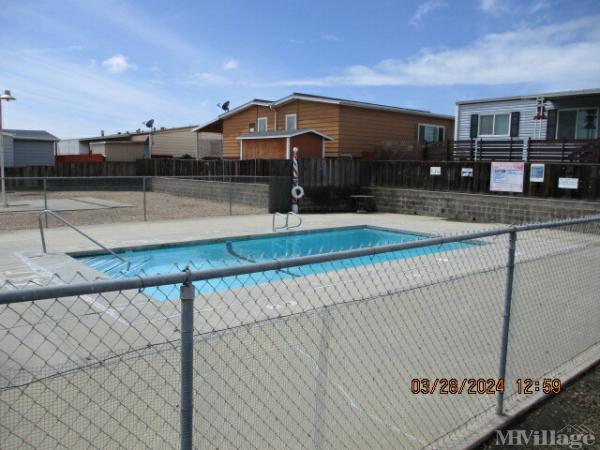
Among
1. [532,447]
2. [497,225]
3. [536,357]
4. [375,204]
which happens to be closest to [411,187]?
[375,204]

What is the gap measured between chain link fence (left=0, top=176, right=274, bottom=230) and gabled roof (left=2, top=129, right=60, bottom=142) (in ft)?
21.3

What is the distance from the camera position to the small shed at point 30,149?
3056 cm

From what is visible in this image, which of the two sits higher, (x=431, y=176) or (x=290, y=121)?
(x=290, y=121)

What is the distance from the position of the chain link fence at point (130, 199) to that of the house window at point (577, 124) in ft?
40.0

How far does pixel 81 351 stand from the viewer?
4688mm

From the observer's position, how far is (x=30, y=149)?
31469 millimetres

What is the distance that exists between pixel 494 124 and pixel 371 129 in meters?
5.78

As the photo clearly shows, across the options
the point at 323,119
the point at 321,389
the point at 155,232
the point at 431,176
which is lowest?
the point at 155,232

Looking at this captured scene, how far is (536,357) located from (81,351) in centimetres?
413

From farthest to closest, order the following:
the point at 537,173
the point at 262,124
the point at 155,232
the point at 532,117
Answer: the point at 262,124
the point at 532,117
the point at 537,173
the point at 155,232

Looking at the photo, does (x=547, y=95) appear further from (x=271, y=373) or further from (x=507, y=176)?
(x=271, y=373)

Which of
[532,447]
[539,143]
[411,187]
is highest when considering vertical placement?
[539,143]

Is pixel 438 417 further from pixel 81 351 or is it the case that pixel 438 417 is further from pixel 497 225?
pixel 497 225

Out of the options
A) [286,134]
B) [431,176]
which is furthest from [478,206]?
[286,134]
